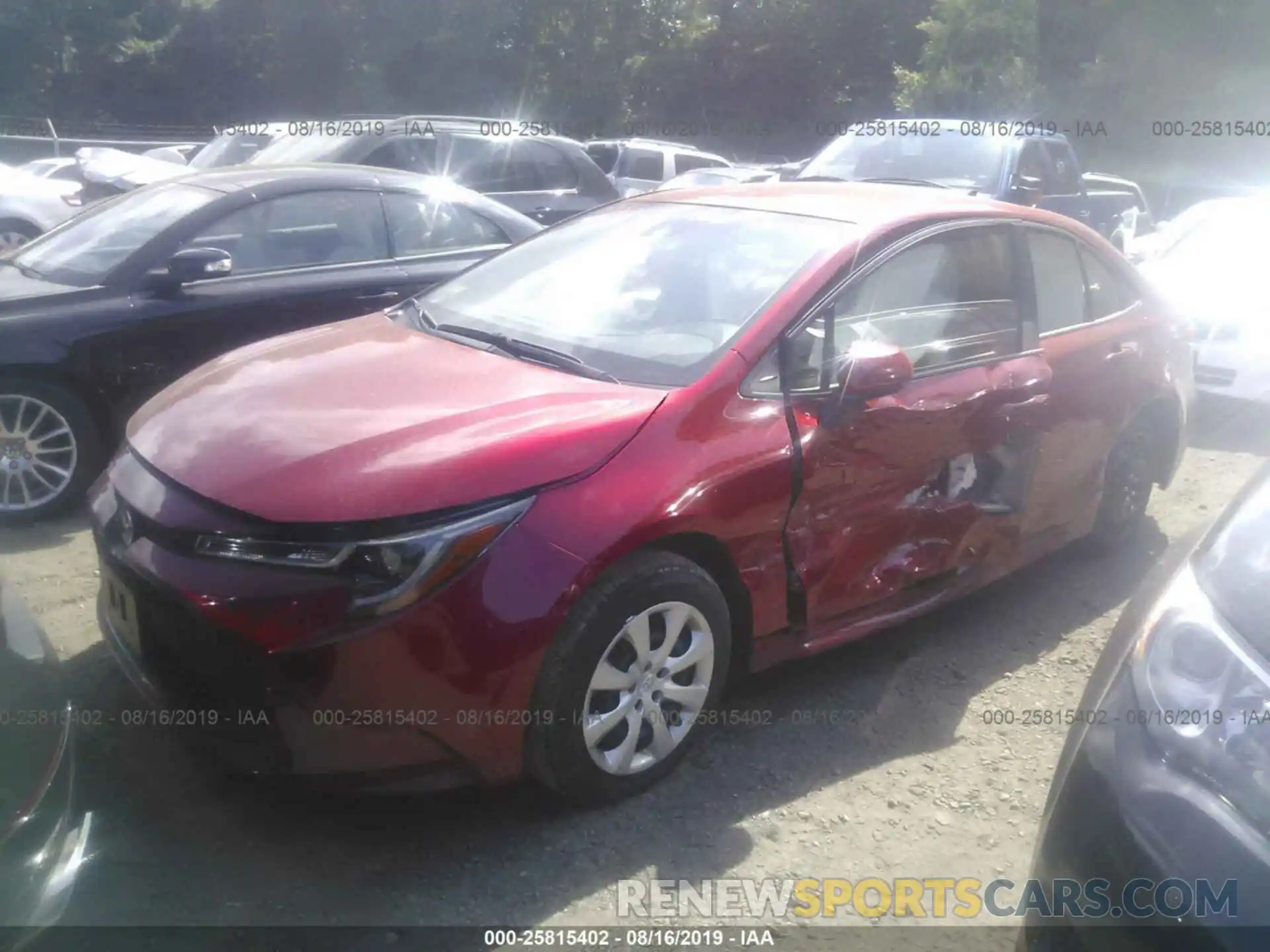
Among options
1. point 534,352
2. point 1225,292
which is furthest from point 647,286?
point 1225,292

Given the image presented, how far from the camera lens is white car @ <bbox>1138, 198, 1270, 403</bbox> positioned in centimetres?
738

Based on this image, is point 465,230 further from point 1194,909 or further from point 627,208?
point 1194,909

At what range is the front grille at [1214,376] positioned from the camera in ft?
24.3

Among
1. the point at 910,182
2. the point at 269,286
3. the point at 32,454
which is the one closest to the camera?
the point at 32,454

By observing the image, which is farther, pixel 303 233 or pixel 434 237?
pixel 434 237

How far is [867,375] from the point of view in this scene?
135 inches

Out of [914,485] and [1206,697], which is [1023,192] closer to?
[914,485]

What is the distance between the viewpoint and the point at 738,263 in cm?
376

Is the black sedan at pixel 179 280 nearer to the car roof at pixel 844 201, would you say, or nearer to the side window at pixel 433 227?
the side window at pixel 433 227

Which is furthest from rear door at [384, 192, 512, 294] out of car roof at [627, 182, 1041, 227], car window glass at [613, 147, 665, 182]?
car window glass at [613, 147, 665, 182]

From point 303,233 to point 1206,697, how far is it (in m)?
4.78

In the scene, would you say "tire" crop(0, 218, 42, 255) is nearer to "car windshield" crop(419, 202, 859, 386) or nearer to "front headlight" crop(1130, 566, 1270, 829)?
"car windshield" crop(419, 202, 859, 386)

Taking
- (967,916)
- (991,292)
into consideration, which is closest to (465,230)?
(991,292)

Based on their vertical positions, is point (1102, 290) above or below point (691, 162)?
above
